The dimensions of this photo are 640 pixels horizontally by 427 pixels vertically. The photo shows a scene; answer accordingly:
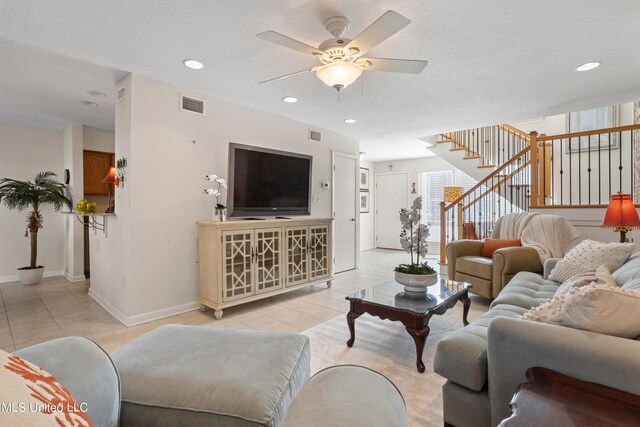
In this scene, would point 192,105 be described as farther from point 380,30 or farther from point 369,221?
point 369,221

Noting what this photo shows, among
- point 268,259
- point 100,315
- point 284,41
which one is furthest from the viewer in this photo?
point 268,259

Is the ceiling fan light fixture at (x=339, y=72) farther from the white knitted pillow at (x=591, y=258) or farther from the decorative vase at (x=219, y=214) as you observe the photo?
the white knitted pillow at (x=591, y=258)

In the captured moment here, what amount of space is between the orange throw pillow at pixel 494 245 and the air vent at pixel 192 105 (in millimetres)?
3752

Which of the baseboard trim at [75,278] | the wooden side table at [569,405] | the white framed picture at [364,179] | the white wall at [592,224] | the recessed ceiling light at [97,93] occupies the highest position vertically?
→ the recessed ceiling light at [97,93]

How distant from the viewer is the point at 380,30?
177cm

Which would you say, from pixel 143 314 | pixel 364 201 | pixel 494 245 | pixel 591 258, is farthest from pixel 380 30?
pixel 364 201

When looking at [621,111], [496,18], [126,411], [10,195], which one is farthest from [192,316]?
[621,111]

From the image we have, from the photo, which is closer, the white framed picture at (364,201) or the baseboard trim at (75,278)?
the baseboard trim at (75,278)

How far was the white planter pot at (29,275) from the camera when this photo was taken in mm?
4256

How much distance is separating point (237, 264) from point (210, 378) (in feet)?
7.27

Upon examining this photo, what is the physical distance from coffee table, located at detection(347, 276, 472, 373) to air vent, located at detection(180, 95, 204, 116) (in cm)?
257

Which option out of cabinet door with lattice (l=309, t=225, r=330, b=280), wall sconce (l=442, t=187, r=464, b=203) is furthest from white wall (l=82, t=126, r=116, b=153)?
wall sconce (l=442, t=187, r=464, b=203)

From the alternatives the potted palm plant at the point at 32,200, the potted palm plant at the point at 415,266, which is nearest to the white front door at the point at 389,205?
the potted palm plant at the point at 415,266

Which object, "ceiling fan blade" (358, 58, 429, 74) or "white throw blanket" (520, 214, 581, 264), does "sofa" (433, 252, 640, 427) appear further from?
"white throw blanket" (520, 214, 581, 264)
